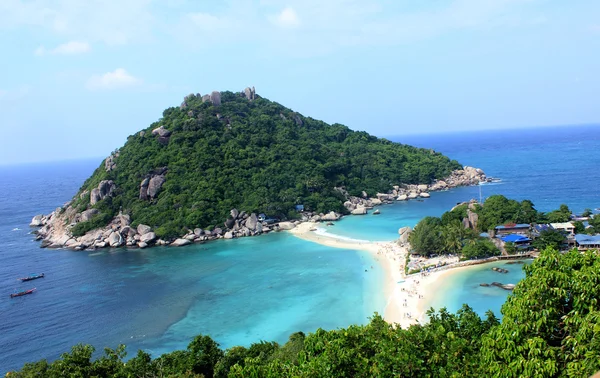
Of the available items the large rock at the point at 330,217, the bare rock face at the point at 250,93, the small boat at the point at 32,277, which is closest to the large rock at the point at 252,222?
the large rock at the point at 330,217

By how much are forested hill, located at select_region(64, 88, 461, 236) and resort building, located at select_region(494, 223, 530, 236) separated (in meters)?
22.6

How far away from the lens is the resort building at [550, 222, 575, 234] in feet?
105

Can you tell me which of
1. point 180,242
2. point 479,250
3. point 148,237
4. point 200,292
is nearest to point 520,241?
point 479,250

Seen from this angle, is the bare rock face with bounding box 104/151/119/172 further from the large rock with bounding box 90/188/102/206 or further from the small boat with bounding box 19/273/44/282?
the small boat with bounding box 19/273/44/282

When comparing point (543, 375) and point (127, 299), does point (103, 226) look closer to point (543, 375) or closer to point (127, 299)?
point (127, 299)

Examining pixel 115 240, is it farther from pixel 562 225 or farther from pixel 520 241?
pixel 562 225

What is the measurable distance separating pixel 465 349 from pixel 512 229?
2728 cm

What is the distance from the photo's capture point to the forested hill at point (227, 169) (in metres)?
48.7

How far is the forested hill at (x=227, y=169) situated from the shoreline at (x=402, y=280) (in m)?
14.4

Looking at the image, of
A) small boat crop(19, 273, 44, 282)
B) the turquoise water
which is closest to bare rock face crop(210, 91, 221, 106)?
small boat crop(19, 273, 44, 282)

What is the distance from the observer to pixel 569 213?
3622 centimetres

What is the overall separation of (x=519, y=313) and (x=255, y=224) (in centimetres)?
4094

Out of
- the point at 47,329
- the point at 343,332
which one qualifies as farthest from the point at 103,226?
the point at 343,332

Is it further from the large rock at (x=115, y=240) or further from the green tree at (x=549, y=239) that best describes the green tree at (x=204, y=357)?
the large rock at (x=115, y=240)
